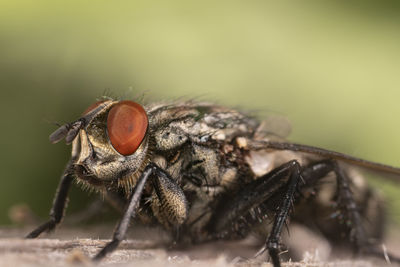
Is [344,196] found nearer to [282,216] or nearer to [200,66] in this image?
[282,216]

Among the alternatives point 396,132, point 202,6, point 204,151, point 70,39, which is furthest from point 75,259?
point 396,132

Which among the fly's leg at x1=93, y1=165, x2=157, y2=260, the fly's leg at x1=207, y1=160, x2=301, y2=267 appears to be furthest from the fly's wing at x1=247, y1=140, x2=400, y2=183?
the fly's leg at x1=93, y1=165, x2=157, y2=260

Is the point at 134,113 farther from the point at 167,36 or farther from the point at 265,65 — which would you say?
the point at 265,65

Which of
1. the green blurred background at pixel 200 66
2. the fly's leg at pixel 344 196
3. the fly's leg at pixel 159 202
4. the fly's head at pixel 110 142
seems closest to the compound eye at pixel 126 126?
the fly's head at pixel 110 142

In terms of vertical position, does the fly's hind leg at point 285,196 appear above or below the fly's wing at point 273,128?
below

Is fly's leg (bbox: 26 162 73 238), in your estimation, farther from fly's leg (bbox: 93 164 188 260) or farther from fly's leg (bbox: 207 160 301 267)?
fly's leg (bbox: 207 160 301 267)

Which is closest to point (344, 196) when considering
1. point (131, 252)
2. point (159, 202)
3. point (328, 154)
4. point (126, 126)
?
point (328, 154)

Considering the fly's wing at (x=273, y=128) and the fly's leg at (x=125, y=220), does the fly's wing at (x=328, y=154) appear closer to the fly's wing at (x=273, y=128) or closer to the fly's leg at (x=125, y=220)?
the fly's wing at (x=273, y=128)
